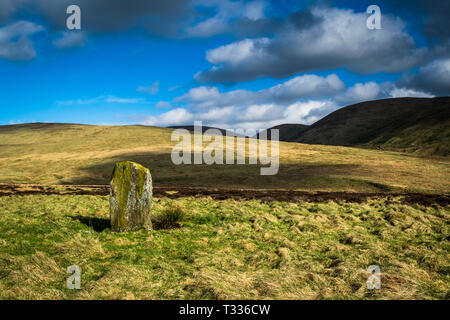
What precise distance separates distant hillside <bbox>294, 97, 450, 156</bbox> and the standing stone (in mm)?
93616

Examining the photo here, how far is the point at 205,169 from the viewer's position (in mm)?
50938

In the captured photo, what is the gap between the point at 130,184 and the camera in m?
11.6

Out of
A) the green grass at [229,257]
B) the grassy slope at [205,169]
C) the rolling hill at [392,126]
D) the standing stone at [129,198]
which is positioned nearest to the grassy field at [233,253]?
the green grass at [229,257]

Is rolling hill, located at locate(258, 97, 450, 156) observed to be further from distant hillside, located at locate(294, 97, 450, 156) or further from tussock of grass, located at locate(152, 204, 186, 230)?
tussock of grass, located at locate(152, 204, 186, 230)

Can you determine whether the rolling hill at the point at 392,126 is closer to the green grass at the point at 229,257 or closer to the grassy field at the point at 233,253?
the grassy field at the point at 233,253

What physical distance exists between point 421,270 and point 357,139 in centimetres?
14963

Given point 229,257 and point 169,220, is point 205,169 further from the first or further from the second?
point 229,257

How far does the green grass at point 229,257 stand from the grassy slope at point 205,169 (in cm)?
2279

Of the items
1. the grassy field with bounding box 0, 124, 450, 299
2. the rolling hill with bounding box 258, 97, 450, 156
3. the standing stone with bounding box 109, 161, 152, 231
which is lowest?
the grassy field with bounding box 0, 124, 450, 299

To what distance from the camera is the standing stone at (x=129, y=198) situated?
1152 centimetres

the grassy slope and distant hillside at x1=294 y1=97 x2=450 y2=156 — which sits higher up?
distant hillside at x1=294 y1=97 x2=450 y2=156

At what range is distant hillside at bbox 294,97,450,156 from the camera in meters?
97.5

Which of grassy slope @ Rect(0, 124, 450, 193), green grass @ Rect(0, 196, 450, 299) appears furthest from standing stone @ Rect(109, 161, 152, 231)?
grassy slope @ Rect(0, 124, 450, 193)
